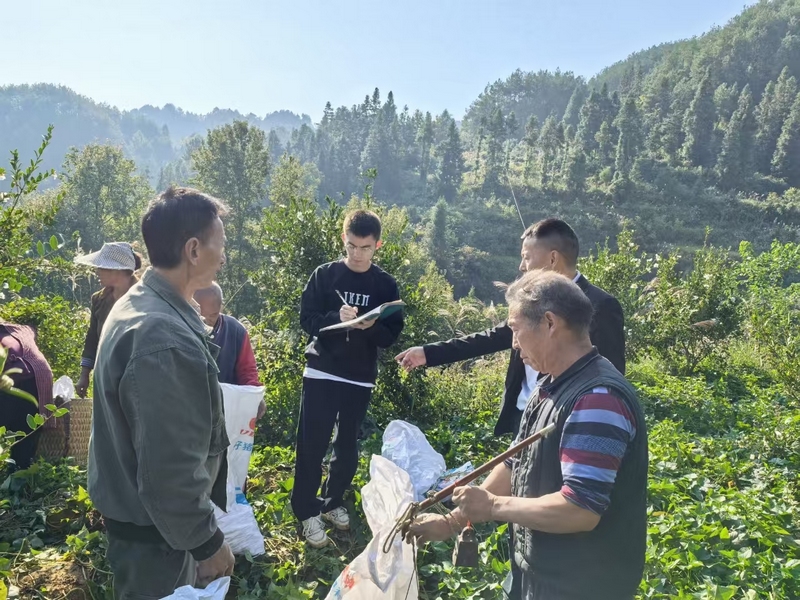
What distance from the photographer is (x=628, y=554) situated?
1.60 m

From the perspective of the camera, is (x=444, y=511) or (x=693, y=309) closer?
(x=444, y=511)

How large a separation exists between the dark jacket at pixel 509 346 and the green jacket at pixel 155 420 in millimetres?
1768

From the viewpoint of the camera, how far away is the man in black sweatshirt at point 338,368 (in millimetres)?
3293

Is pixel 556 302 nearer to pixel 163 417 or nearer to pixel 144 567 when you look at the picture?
pixel 163 417

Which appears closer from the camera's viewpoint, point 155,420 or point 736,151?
point 155,420

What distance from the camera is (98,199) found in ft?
122

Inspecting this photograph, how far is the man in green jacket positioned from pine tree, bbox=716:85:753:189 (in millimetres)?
69894

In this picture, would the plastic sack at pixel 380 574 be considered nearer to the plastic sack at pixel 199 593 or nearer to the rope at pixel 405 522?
the rope at pixel 405 522

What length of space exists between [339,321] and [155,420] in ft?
5.90

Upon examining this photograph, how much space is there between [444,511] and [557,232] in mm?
1594

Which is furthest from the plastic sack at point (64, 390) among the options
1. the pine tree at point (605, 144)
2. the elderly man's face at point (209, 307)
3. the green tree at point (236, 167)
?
the pine tree at point (605, 144)

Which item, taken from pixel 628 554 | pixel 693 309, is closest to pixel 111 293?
pixel 628 554

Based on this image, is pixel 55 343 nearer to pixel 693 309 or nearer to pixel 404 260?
pixel 404 260

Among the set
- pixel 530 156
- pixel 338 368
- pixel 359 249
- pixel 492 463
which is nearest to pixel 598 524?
pixel 492 463
